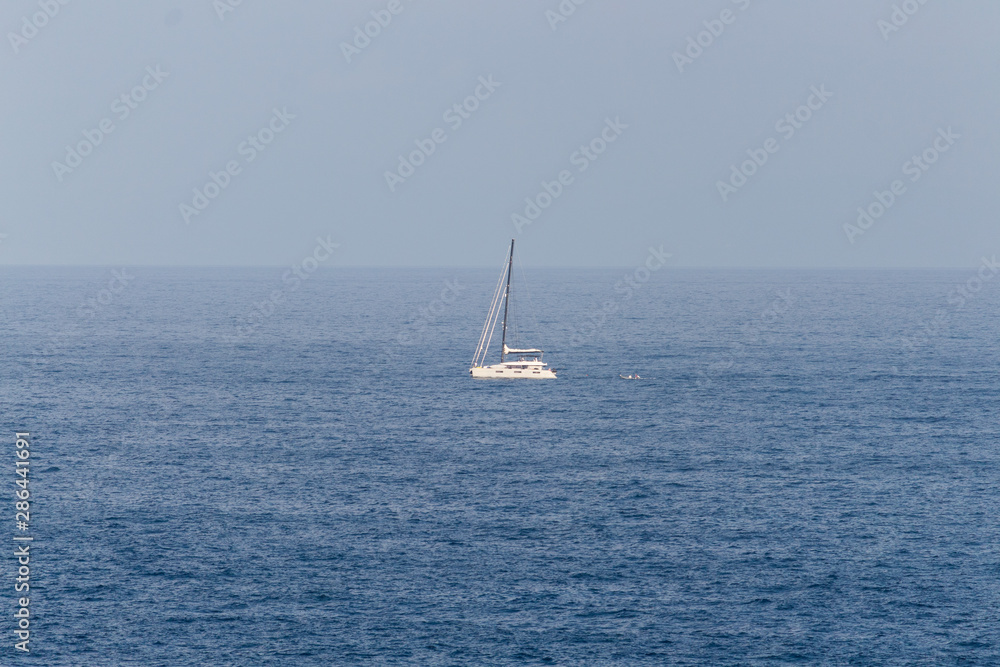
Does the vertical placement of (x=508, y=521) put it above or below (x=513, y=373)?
below

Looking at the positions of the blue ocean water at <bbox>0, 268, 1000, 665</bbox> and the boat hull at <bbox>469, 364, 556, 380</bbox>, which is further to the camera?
the boat hull at <bbox>469, 364, 556, 380</bbox>

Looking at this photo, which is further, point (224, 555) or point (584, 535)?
point (584, 535)

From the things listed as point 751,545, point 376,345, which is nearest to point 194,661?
point 751,545

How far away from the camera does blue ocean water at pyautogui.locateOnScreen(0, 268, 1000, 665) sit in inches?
2344

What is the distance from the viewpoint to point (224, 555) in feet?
231

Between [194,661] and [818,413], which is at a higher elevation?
[818,413]

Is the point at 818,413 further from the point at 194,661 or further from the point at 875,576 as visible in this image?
the point at 194,661

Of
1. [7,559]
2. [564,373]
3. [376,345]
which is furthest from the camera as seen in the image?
[376,345]

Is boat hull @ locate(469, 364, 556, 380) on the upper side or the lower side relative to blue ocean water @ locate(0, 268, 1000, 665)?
upper

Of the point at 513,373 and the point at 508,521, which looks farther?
the point at 513,373

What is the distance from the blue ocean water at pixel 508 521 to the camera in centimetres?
5953

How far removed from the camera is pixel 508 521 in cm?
7800

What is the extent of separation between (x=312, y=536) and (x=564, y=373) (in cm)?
7958

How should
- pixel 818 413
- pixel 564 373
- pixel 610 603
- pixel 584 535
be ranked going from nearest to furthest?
pixel 610 603
pixel 584 535
pixel 818 413
pixel 564 373
